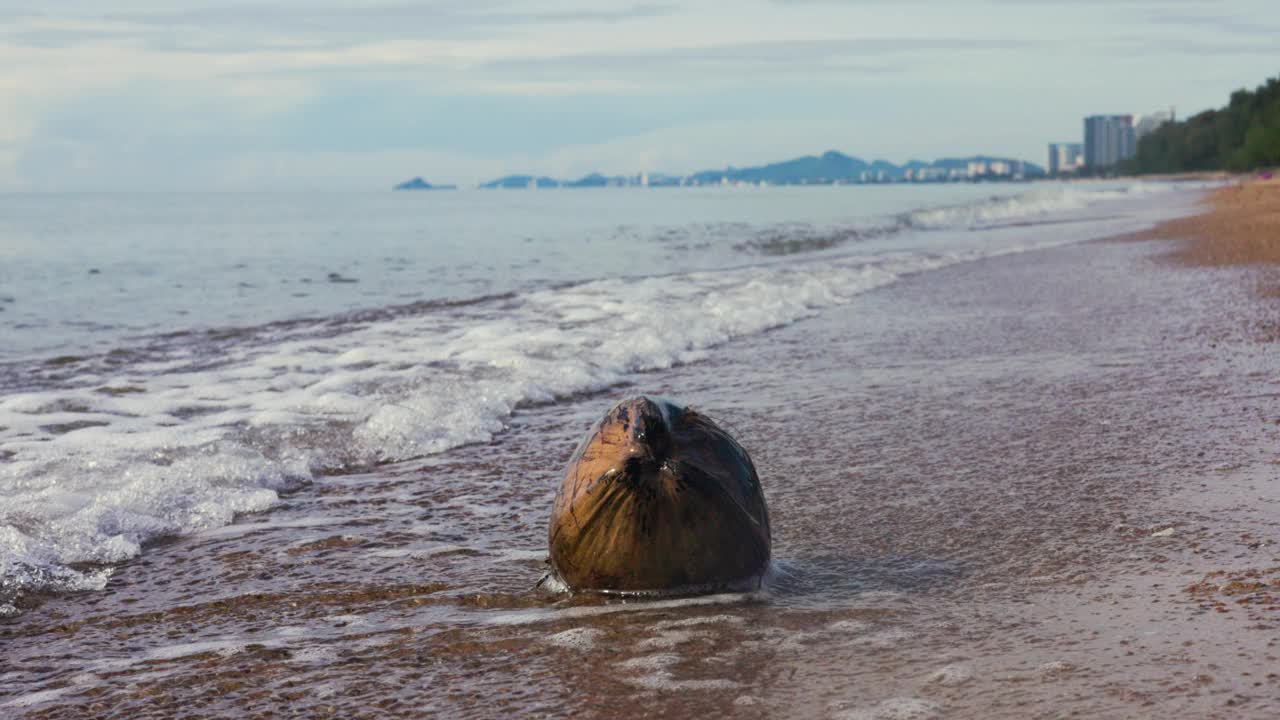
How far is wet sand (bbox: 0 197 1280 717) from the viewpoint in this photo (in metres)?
3.20

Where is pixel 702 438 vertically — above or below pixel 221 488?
above

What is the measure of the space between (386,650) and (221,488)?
2.45 m

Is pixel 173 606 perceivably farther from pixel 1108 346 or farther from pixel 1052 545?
pixel 1108 346

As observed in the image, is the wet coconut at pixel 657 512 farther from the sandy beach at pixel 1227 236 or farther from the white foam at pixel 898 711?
the sandy beach at pixel 1227 236

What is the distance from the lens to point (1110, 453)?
19.0 feet

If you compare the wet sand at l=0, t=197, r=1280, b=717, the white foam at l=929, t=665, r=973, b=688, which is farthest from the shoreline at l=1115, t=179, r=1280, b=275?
the white foam at l=929, t=665, r=973, b=688

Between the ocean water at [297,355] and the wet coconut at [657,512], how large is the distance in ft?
1.25

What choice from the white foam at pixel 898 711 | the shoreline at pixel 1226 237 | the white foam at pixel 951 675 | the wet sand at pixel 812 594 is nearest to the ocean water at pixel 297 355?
the wet sand at pixel 812 594

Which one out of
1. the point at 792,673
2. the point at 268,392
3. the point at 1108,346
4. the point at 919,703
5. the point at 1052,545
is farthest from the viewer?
the point at 1108,346

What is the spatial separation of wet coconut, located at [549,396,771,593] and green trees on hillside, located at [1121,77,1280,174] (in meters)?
96.9

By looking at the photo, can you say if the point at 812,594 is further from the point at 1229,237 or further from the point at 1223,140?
the point at 1223,140

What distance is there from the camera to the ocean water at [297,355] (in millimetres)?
5531

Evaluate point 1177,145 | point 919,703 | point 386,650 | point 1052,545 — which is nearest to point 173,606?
point 386,650

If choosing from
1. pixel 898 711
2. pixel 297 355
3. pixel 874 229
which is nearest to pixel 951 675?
pixel 898 711
